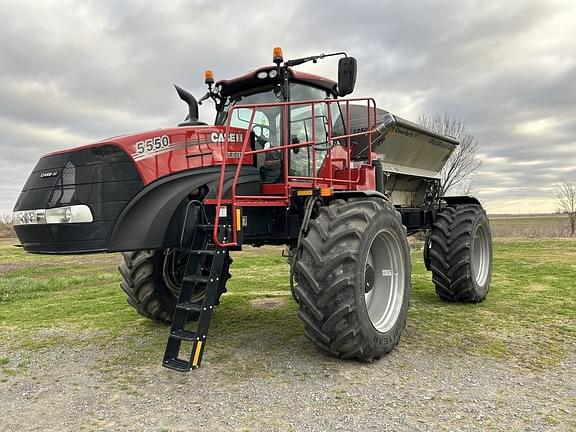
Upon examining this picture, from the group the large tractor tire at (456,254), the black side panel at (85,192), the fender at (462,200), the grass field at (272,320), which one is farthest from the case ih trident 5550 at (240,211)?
the fender at (462,200)

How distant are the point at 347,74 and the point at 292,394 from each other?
3.15 m

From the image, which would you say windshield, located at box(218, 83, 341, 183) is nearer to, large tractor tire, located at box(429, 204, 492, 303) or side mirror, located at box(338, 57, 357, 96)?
side mirror, located at box(338, 57, 357, 96)

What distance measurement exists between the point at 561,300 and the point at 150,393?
21.0 ft

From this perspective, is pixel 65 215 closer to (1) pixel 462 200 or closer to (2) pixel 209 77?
(2) pixel 209 77

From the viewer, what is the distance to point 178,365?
403cm

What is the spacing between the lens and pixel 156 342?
545 cm

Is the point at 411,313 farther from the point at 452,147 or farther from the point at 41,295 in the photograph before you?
the point at 41,295

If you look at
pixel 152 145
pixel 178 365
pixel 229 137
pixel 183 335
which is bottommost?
pixel 178 365

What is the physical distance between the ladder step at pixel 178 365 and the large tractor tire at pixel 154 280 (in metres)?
1.59

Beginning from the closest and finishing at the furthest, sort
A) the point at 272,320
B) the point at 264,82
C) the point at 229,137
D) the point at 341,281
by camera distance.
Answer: the point at 341,281 → the point at 229,137 → the point at 264,82 → the point at 272,320

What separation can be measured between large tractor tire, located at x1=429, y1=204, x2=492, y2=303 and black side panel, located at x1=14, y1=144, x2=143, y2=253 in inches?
186

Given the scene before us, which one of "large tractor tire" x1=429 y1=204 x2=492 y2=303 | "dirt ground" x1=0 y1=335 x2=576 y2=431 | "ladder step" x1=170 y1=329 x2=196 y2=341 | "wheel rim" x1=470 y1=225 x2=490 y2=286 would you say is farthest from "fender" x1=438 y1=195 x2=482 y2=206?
"ladder step" x1=170 y1=329 x2=196 y2=341

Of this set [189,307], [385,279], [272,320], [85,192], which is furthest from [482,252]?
[85,192]

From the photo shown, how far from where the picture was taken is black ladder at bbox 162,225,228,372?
4.02 meters
